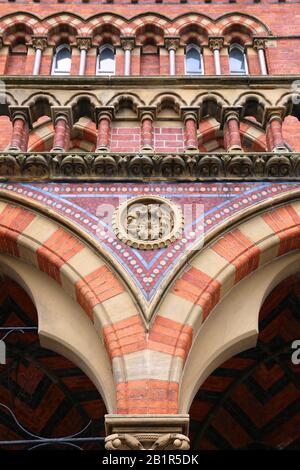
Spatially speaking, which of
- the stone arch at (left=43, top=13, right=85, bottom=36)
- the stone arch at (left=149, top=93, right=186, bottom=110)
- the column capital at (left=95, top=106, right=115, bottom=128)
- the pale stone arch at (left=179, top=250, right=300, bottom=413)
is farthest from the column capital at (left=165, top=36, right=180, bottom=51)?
the pale stone arch at (left=179, top=250, right=300, bottom=413)

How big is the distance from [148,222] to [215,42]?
7981 mm

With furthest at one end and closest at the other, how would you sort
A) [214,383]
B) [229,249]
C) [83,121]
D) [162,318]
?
[83,121], [214,383], [229,249], [162,318]

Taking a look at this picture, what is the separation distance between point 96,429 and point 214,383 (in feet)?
6.88

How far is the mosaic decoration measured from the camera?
279 inches

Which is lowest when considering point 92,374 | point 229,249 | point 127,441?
point 127,441

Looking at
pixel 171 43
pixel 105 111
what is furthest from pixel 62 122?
pixel 171 43

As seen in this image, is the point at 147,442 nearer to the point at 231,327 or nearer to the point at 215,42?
the point at 231,327

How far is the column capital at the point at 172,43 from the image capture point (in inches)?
563

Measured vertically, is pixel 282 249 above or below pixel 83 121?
below

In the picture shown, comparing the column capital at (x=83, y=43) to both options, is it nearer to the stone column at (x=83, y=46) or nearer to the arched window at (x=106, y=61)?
the stone column at (x=83, y=46)

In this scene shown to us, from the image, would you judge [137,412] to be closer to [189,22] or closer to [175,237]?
[175,237]

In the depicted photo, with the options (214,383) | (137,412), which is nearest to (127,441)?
(137,412)

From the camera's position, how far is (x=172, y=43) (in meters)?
14.3

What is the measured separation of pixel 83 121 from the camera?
12.4m
